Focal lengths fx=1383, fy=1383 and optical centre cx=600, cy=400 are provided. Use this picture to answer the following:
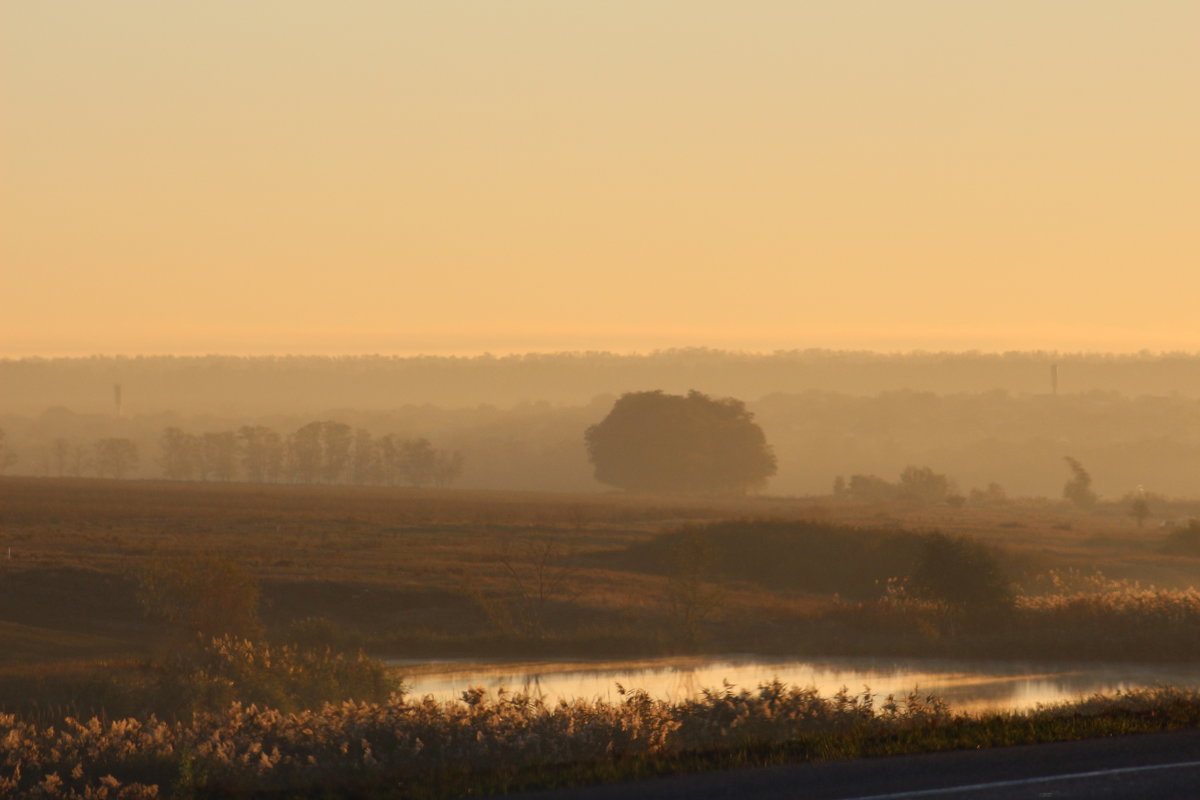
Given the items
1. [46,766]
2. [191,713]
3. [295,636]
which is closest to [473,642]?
[295,636]

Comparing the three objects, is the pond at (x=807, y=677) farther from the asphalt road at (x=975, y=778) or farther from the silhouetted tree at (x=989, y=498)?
the silhouetted tree at (x=989, y=498)

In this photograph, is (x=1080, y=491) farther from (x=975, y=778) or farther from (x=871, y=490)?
(x=975, y=778)

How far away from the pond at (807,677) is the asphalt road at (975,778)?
1228 centimetres

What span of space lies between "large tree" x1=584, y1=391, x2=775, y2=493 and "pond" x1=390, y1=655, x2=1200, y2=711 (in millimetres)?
109371

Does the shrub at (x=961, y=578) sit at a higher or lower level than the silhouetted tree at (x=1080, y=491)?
higher

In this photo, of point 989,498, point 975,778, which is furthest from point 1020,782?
point 989,498

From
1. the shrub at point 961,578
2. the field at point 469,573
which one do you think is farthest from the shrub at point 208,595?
the shrub at point 961,578

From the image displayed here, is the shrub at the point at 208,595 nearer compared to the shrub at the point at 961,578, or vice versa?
the shrub at the point at 208,595

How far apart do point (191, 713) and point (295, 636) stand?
10.5 m

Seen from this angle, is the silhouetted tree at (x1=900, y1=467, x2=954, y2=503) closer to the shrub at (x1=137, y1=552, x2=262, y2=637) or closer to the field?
the field

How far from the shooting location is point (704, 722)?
2208 cm

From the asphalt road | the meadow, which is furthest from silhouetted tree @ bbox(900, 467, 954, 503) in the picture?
the asphalt road

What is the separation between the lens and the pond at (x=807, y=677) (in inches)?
1226

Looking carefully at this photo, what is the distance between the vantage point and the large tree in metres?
148
